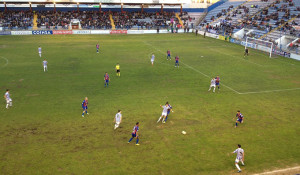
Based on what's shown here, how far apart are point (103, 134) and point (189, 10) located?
7819 centimetres

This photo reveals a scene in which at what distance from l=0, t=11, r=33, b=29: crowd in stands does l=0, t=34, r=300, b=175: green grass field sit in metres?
34.1

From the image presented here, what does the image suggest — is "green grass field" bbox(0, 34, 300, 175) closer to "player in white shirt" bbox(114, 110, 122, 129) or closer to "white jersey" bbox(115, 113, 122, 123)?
"player in white shirt" bbox(114, 110, 122, 129)

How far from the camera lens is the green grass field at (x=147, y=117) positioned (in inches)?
525

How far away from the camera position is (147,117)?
18.7m

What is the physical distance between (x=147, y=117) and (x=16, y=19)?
65.0m

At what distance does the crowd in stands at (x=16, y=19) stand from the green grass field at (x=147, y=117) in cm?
3411

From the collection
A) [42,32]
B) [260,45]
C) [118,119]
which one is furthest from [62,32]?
[118,119]

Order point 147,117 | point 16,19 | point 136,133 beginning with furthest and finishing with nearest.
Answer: point 16,19, point 147,117, point 136,133

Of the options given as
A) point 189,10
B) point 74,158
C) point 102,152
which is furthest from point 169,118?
point 189,10

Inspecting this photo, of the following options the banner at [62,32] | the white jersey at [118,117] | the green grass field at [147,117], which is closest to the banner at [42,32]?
the banner at [62,32]

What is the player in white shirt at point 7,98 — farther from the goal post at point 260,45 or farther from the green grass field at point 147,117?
the goal post at point 260,45

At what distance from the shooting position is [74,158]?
1339 centimetres

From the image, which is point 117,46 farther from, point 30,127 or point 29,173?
point 29,173

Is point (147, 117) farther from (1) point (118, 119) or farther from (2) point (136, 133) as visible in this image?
(2) point (136, 133)
